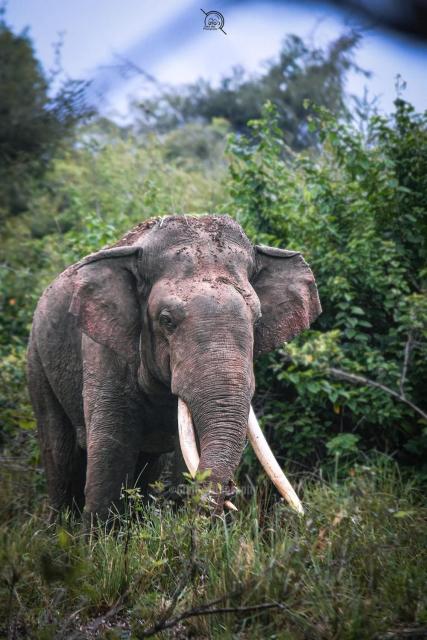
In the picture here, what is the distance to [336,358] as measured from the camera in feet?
23.3

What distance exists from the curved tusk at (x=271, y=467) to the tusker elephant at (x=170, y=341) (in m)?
0.01

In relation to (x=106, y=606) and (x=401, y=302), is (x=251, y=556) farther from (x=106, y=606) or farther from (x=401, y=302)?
(x=401, y=302)

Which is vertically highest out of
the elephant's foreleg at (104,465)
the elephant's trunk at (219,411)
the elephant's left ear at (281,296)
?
the elephant's left ear at (281,296)

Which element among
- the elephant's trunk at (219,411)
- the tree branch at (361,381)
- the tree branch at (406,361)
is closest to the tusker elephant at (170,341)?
the elephant's trunk at (219,411)

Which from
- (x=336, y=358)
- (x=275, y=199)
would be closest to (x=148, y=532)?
(x=336, y=358)

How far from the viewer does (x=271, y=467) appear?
16.6 feet

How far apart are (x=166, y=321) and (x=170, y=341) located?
136mm

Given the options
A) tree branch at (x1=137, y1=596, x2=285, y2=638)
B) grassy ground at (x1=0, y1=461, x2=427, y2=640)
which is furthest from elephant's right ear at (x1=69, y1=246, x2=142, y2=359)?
tree branch at (x1=137, y1=596, x2=285, y2=638)

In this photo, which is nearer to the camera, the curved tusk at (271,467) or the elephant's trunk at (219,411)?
the elephant's trunk at (219,411)

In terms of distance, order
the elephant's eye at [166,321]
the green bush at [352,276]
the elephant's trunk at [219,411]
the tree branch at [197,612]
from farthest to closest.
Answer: the green bush at [352,276]
the elephant's eye at [166,321]
the elephant's trunk at [219,411]
the tree branch at [197,612]

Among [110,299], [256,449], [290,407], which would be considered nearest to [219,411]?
[256,449]

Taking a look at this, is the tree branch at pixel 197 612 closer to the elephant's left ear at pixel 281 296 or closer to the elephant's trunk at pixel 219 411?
the elephant's trunk at pixel 219 411

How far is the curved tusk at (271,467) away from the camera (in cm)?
481

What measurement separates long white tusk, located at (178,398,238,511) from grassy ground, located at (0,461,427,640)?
366 millimetres
